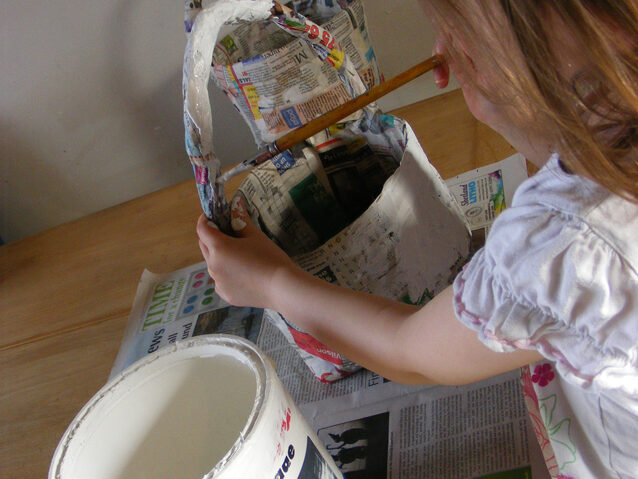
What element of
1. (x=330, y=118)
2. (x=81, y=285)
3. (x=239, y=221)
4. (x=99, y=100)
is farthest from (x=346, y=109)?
(x=99, y=100)

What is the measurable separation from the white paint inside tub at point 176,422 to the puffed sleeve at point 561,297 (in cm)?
14

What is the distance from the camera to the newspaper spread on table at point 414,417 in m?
0.42

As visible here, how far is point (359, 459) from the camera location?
0.45 m

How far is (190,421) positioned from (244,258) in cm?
12

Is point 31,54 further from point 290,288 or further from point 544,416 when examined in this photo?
point 544,416

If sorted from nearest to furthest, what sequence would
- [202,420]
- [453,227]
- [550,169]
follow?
[550,169] → [202,420] → [453,227]

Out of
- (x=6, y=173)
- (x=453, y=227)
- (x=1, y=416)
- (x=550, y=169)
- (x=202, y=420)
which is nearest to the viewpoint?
(x=550, y=169)

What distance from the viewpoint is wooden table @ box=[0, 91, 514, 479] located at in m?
0.59

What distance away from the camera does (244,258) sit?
0.44m

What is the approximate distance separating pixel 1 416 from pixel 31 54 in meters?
0.49

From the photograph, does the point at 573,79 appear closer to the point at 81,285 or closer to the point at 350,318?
the point at 350,318

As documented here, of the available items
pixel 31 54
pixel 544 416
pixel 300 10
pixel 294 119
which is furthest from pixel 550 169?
pixel 31 54

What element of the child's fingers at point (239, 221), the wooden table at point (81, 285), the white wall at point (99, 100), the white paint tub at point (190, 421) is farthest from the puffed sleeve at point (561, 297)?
the white wall at point (99, 100)

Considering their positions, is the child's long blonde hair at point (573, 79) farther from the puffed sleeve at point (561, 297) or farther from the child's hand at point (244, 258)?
the child's hand at point (244, 258)
